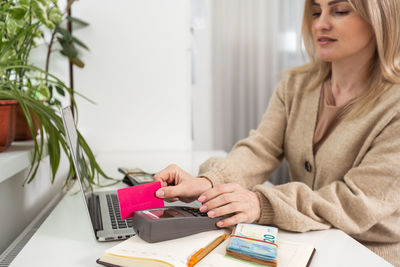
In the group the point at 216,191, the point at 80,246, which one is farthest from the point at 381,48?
the point at 80,246

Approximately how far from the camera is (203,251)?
0.62 m

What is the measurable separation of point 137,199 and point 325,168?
1.84ft

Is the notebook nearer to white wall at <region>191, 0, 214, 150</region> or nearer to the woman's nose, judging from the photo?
the woman's nose

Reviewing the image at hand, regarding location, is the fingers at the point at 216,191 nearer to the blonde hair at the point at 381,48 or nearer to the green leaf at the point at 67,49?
the blonde hair at the point at 381,48

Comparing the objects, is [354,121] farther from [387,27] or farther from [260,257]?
[260,257]

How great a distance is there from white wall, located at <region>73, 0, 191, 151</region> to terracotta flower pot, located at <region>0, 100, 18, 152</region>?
72cm

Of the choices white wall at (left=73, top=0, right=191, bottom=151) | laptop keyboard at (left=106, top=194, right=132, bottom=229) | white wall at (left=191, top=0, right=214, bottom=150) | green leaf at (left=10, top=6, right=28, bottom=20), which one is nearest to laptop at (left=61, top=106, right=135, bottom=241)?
laptop keyboard at (left=106, top=194, right=132, bottom=229)

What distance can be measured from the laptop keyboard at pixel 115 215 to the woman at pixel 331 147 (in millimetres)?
107

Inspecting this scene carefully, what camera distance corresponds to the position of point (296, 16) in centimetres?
222

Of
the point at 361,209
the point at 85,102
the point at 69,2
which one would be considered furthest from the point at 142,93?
the point at 361,209

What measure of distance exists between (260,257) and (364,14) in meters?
0.68

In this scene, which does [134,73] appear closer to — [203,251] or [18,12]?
[18,12]

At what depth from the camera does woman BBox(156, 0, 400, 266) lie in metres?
0.78

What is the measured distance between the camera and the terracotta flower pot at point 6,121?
954 mm
